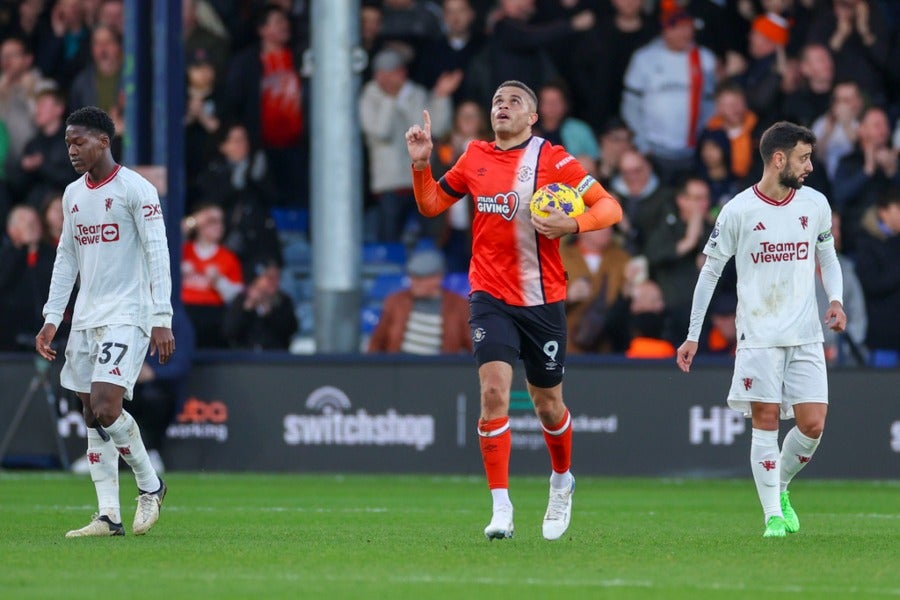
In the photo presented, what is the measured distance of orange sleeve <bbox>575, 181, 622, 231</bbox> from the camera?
31.4 feet

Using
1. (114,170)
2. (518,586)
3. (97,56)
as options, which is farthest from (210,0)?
(518,586)

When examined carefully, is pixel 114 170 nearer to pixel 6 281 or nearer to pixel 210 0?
pixel 6 281

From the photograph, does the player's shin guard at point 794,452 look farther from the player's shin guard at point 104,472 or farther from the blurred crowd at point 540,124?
the blurred crowd at point 540,124

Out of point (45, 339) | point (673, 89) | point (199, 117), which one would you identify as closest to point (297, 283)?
point (199, 117)

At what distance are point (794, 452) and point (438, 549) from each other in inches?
90.8

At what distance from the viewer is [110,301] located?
9883mm

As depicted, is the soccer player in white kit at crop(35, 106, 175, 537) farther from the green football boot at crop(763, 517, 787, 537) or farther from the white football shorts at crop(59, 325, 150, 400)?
the green football boot at crop(763, 517, 787, 537)

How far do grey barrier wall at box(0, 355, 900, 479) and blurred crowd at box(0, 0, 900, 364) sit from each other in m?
0.72

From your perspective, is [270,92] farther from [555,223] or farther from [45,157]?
[555,223]

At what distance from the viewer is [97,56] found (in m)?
20.2

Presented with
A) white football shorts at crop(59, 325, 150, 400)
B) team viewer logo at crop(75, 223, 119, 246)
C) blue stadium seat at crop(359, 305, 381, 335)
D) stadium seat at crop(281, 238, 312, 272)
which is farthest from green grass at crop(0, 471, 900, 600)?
stadium seat at crop(281, 238, 312, 272)

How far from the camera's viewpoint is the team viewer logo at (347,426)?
56.4 ft

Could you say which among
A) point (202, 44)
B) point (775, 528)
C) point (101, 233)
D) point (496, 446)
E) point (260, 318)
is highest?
point (202, 44)

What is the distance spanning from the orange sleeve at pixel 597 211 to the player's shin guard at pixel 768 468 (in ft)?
4.93
